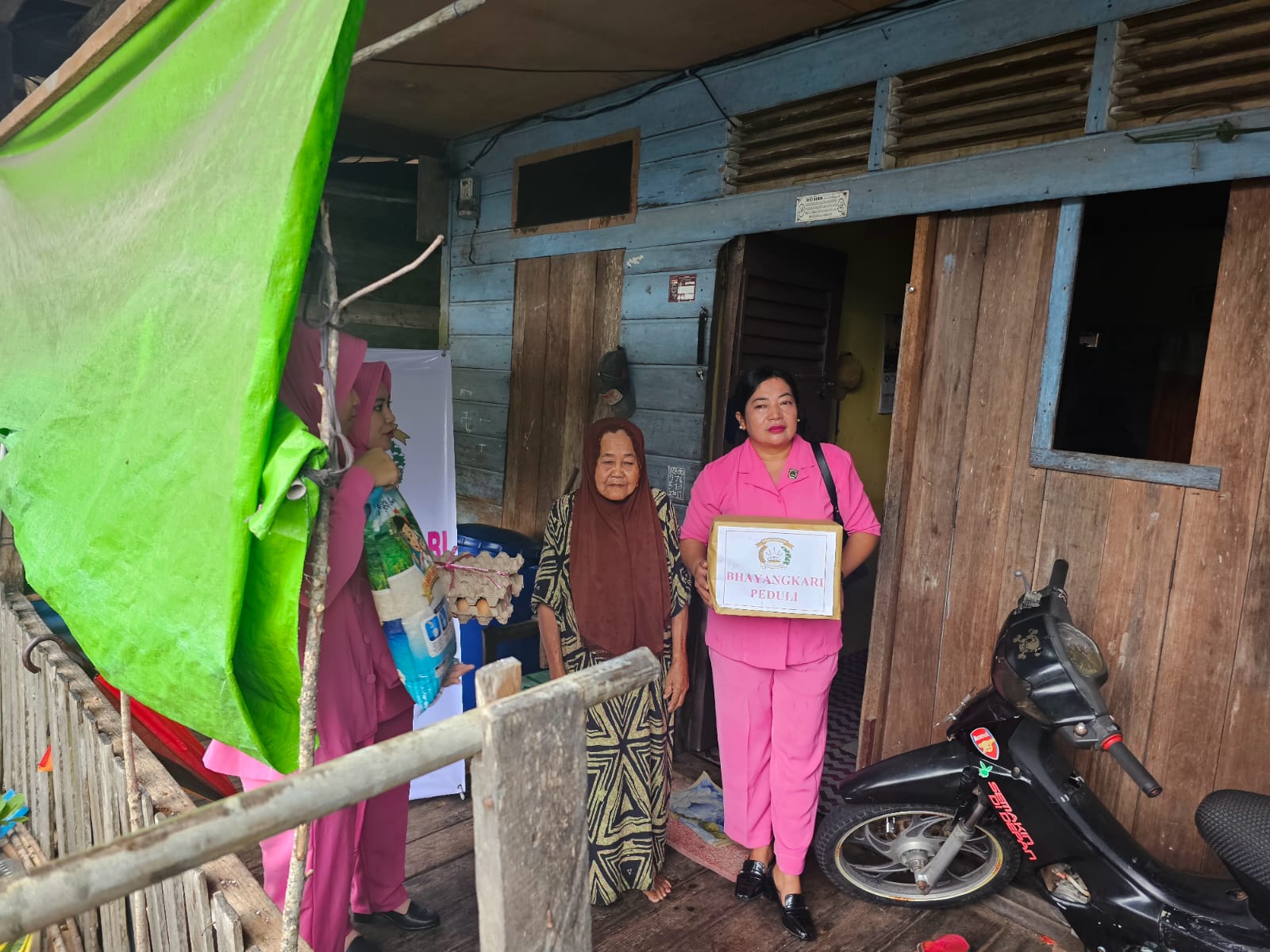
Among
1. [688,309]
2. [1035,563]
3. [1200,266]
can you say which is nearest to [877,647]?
[1035,563]

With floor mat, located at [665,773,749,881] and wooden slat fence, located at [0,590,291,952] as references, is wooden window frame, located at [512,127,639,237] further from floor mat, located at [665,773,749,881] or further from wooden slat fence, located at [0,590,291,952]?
wooden slat fence, located at [0,590,291,952]

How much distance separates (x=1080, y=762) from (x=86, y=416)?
9.33 feet

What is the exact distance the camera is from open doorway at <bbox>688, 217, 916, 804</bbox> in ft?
11.4

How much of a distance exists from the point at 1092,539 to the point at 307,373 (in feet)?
7.55

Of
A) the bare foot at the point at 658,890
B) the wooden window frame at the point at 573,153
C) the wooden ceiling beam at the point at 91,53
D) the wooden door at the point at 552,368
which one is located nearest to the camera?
the wooden ceiling beam at the point at 91,53

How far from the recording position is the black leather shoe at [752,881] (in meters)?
2.72

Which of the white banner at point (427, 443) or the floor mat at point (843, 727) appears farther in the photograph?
the floor mat at point (843, 727)

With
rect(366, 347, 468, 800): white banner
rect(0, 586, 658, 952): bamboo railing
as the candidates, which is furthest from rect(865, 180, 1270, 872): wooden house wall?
rect(0, 586, 658, 952): bamboo railing

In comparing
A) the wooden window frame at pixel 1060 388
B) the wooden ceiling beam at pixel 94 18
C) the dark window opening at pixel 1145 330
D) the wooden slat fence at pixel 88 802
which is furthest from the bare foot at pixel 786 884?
the wooden ceiling beam at pixel 94 18

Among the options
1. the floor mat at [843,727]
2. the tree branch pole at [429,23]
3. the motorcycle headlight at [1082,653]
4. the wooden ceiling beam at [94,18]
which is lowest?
the floor mat at [843,727]

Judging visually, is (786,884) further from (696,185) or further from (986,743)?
(696,185)

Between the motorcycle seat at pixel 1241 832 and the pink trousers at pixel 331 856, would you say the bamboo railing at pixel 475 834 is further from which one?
the motorcycle seat at pixel 1241 832

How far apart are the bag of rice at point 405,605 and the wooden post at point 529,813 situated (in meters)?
0.95

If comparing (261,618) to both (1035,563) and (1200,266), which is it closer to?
(1035,563)
